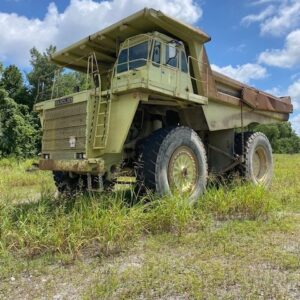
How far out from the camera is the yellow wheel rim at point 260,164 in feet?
34.8

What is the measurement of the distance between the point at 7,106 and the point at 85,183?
20127 mm

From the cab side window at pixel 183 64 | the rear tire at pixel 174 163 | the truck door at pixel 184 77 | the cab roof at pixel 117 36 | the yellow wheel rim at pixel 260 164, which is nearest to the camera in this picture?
the rear tire at pixel 174 163

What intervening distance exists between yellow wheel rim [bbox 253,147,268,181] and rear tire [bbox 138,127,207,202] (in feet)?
10.1

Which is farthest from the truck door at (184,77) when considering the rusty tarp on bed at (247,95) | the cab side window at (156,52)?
the rusty tarp on bed at (247,95)

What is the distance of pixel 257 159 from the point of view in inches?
425

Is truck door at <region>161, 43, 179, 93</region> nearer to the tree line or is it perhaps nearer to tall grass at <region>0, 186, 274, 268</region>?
tall grass at <region>0, 186, 274, 268</region>

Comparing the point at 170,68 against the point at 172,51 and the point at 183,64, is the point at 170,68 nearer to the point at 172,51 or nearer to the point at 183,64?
the point at 172,51

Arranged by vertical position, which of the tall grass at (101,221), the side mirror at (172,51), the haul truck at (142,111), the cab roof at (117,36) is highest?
the cab roof at (117,36)

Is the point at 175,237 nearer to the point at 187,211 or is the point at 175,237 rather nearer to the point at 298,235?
the point at 187,211

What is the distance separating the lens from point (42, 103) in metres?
8.17

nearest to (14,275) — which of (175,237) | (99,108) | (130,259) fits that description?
(130,259)

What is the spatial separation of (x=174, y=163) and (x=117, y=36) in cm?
276

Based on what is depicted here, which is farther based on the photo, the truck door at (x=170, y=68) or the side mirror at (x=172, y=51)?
the side mirror at (x=172, y=51)

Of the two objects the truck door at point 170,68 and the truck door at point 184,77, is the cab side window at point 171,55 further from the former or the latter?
the truck door at point 184,77
